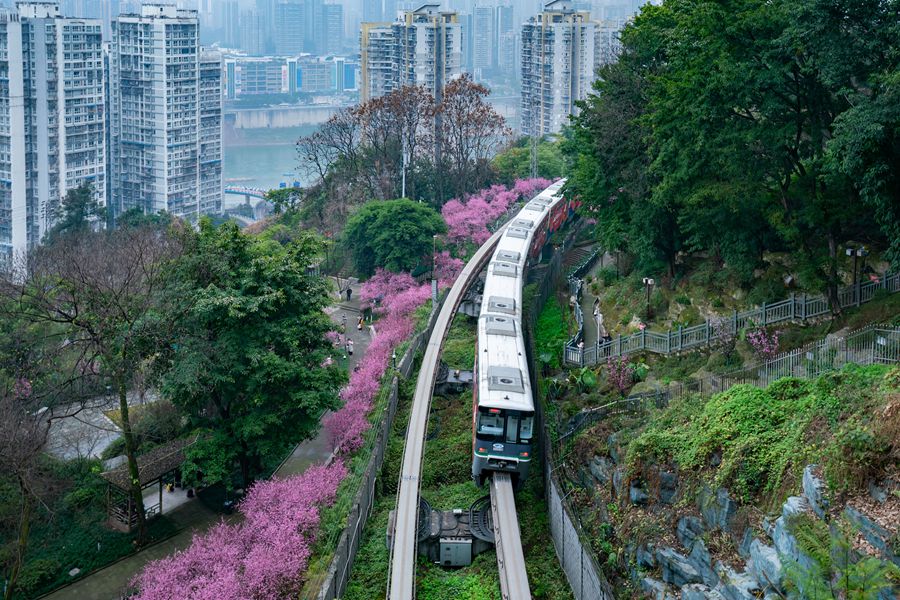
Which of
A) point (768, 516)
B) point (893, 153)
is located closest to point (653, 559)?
point (768, 516)

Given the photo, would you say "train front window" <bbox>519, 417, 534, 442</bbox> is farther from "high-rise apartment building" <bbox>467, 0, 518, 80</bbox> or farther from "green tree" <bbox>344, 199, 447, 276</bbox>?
"high-rise apartment building" <bbox>467, 0, 518, 80</bbox>

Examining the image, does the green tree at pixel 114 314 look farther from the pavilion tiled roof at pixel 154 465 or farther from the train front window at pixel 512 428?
the train front window at pixel 512 428

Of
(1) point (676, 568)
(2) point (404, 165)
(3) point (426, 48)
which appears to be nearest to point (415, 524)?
(1) point (676, 568)

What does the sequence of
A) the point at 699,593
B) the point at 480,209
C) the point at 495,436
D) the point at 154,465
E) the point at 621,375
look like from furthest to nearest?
1. the point at 480,209
2. the point at 154,465
3. the point at 621,375
4. the point at 495,436
5. the point at 699,593

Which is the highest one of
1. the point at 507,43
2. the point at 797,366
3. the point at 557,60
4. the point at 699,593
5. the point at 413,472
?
the point at 507,43

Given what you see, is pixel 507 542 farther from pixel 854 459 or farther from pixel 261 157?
pixel 261 157

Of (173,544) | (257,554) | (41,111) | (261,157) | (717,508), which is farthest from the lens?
(261,157)

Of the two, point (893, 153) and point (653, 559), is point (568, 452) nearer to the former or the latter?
point (653, 559)
